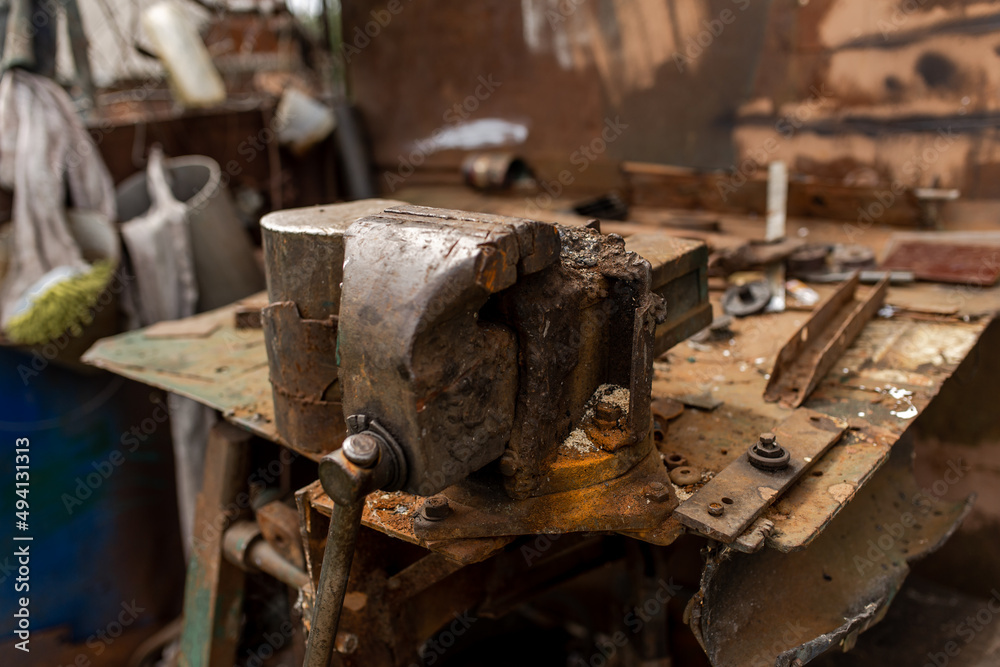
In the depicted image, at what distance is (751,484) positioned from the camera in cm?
135

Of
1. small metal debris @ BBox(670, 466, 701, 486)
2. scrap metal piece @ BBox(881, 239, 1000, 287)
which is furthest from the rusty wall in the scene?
small metal debris @ BBox(670, 466, 701, 486)

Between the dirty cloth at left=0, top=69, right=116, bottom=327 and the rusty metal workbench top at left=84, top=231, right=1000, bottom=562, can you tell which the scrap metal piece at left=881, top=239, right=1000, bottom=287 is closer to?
the rusty metal workbench top at left=84, top=231, right=1000, bottom=562

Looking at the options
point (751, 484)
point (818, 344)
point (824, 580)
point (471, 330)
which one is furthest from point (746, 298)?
point (471, 330)

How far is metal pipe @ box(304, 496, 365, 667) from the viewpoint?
110 centimetres

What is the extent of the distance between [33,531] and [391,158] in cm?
302

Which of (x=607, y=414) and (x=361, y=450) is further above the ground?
(x=361, y=450)

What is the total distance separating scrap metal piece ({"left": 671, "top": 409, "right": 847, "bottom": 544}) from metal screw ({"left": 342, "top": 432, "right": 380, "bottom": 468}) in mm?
552

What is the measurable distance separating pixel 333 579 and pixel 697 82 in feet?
10.0

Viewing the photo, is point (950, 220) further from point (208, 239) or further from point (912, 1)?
point (208, 239)

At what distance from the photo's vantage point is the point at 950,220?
2883 mm

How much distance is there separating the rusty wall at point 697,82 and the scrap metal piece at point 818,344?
1143 mm

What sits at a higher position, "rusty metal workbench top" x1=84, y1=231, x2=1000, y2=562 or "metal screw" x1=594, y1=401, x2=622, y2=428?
"metal screw" x1=594, y1=401, x2=622, y2=428

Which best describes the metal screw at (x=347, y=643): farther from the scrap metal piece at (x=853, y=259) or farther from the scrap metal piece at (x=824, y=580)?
the scrap metal piece at (x=853, y=259)

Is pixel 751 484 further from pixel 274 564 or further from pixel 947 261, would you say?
pixel 947 261
